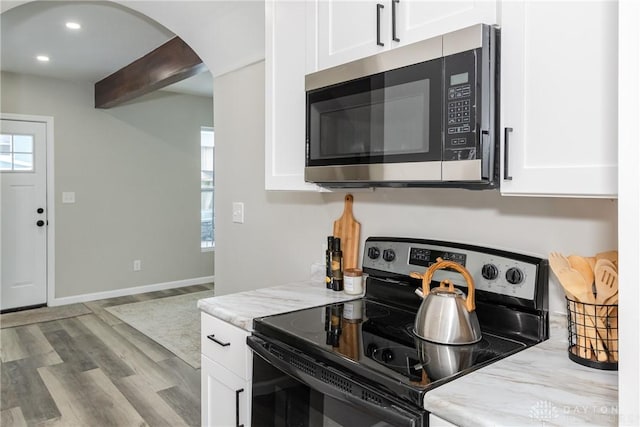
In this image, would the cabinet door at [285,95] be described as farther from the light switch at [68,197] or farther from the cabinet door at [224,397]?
the light switch at [68,197]

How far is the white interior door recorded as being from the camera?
4.61m

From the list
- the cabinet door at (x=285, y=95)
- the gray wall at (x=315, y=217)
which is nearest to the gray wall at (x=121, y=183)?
the gray wall at (x=315, y=217)

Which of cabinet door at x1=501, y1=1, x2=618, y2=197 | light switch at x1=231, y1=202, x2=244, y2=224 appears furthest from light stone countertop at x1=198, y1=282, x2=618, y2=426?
light switch at x1=231, y1=202, x2=244, y2=224

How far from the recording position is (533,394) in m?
0.95

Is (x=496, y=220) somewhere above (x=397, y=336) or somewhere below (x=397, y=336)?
above

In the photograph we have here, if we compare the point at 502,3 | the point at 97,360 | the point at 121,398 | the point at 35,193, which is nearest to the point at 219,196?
the point at 121,398

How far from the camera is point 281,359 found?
4.33 feet

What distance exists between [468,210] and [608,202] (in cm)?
43

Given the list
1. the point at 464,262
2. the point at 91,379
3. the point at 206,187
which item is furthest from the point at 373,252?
the point at 206,187

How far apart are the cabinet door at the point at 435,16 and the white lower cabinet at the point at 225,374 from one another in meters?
1.06

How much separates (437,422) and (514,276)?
0.59m

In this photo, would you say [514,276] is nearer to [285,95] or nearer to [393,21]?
[393,21]

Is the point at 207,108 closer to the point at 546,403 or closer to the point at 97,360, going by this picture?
the point at 97,360

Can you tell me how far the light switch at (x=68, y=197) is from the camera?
16.1ft
